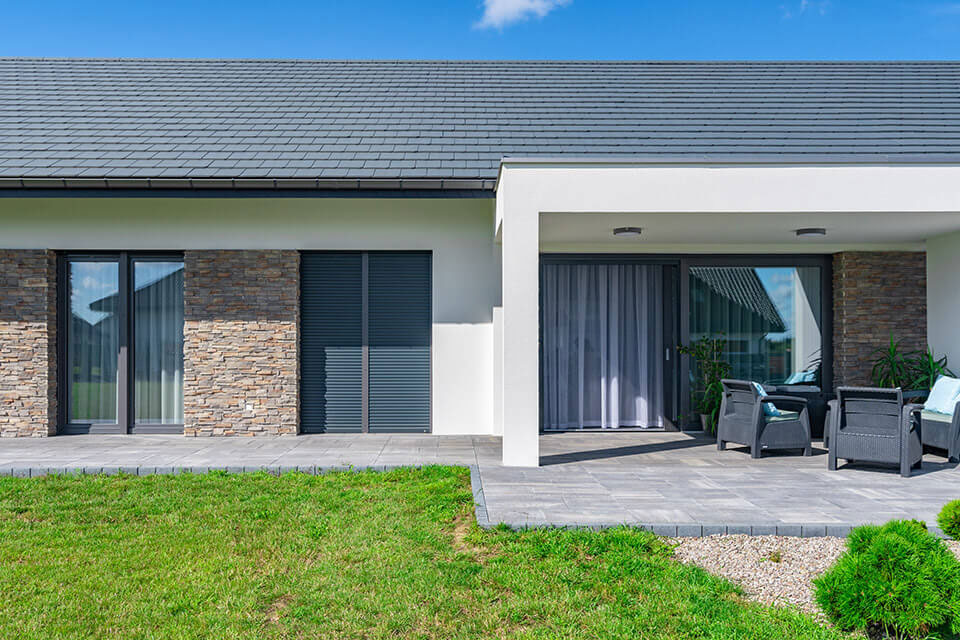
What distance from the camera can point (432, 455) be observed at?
316 inches

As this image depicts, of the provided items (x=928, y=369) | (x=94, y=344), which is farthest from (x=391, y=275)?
(x=928, y=369)

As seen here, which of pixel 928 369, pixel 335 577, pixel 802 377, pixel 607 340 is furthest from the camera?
pixel 607 340

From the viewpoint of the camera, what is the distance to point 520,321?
713 centimetres

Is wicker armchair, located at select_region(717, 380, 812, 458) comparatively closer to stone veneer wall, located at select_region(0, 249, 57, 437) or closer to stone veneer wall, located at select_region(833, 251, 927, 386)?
stone veneer wall, located at select_region(833, 251, 927, 386)

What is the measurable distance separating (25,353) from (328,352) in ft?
13.2

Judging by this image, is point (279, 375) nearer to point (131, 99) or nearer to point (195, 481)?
point (195, 481)

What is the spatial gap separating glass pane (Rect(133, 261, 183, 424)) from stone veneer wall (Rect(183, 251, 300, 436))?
269mm

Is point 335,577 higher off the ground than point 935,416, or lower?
lower

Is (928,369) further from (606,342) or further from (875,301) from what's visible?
(606,342)

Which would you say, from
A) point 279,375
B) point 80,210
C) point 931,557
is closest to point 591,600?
point 931,557

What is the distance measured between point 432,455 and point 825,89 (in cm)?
973

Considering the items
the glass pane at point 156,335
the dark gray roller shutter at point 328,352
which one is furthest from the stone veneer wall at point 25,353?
the dark gray roller shutter at point 328,352

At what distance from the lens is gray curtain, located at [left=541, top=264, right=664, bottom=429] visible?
1073cm

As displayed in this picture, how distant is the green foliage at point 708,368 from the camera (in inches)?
397
